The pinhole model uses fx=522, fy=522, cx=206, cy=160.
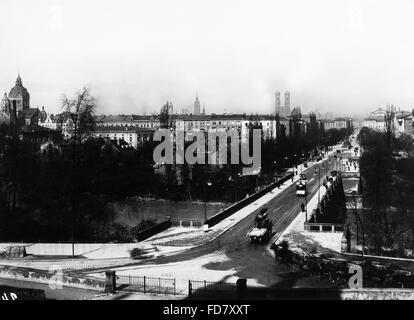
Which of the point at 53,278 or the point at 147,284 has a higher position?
the point at 53,278

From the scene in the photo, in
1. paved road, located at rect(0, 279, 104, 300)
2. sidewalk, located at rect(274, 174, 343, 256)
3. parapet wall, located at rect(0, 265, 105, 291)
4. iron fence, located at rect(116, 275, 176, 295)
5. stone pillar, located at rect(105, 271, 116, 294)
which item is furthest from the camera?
sidewalk, located at rect(274, 174, 343, 256)

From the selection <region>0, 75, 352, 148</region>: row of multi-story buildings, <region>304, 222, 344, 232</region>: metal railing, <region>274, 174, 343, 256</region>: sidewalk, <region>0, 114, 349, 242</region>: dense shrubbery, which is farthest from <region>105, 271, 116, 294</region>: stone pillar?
<region>0, 75, 352, 148</region>: row of multi-story buildings

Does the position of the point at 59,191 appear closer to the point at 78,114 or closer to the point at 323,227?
the point at 78,114

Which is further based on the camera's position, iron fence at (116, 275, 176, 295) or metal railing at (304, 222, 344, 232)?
metal railing at (304, 222, 344, 232)

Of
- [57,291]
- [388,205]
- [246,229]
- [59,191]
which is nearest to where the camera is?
[57,291]

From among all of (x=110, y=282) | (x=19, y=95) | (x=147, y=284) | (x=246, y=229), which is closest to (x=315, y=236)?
(x=246, y=229)

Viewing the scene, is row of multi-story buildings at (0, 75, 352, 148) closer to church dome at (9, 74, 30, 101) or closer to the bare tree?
church dome at (9, 74, 30, 101)
